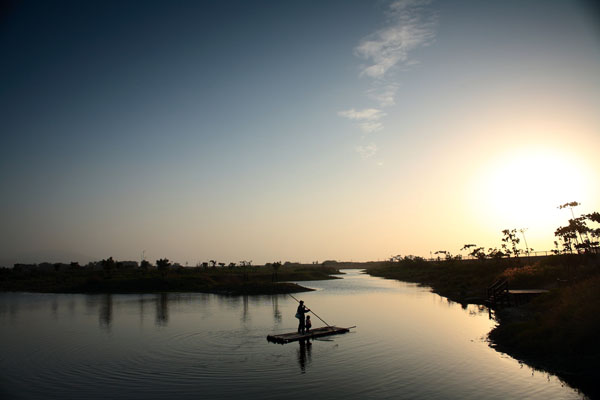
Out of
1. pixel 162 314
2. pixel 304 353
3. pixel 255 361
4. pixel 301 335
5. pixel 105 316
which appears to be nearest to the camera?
pixel 255 361

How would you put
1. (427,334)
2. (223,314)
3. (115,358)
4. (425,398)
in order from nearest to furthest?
(425,398) < (115,358) < (427,334) < (223,314)

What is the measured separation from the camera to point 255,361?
23312 millimetres

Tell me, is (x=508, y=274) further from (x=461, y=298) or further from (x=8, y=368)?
(x=8, y=368)

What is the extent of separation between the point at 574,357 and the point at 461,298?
3702 centimetres

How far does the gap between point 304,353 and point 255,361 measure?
12.1 feet

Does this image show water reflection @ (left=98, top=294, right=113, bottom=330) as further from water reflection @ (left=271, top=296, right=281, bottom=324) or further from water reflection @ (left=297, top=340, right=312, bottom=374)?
water reflection @ (left=297, top=340, right=312, bottom=374)

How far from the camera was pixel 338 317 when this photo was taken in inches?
1679

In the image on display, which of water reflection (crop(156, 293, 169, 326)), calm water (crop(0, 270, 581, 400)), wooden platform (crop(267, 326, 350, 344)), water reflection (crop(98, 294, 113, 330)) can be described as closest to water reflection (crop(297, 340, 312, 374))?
calm water (crop(0, 270, 581, 400))

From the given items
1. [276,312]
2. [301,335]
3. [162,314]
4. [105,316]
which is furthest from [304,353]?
[105,316]

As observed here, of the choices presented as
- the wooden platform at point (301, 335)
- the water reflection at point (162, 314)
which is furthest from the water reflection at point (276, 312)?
the water reflection at point (162, 314)

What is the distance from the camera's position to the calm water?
18078 mm

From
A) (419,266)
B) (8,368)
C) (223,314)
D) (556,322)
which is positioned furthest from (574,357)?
(419,266)

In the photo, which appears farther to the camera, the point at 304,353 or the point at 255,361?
the point at 304,353

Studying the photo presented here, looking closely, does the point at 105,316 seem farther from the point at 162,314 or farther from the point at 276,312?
the point at 276,312
